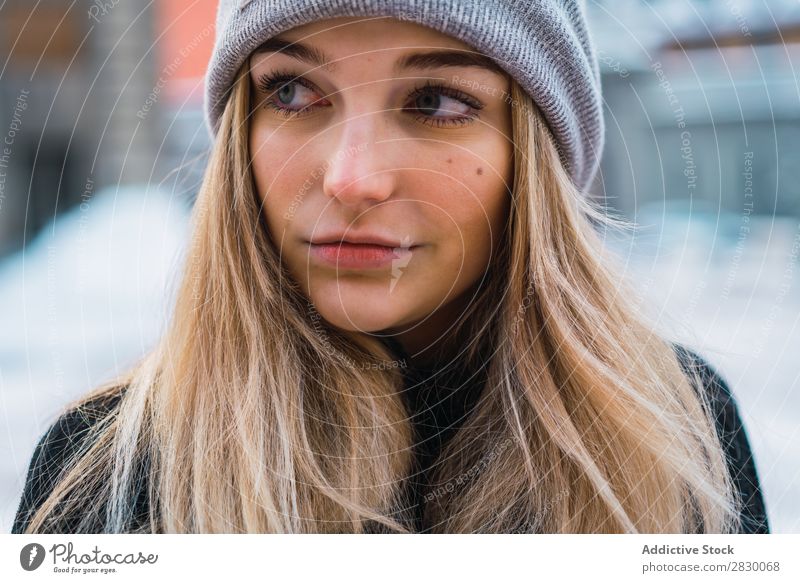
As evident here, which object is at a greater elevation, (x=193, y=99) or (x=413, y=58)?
(x=193, y=99)

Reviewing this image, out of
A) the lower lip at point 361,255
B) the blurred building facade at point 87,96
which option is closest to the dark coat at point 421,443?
the lower lip at point 361,255

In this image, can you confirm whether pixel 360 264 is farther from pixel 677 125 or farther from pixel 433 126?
pixel 677 125

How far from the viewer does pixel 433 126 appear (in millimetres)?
534

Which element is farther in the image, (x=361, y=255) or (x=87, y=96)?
(x=87, y=96)

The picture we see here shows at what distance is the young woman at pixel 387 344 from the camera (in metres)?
0.53

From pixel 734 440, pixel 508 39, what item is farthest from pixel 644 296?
pixel 508 39

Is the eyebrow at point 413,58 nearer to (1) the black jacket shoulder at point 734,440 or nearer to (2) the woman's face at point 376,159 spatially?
(2) the woman's face at point 376,159

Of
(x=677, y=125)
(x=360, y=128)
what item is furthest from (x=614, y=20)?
(x=360, y=128)

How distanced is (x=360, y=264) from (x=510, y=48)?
0.21m

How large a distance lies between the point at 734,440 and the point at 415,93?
0.48 m

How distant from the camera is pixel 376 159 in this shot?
0.51 metres

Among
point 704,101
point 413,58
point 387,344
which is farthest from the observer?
point 704,101

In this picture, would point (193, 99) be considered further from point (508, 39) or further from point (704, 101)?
point (704, 101)

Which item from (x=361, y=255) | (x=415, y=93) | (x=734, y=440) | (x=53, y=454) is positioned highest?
(x=415, y=93)
